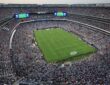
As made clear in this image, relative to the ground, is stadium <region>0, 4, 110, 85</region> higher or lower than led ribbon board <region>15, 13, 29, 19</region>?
lower

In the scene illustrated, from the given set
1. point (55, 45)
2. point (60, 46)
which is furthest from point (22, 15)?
point (60, 46)

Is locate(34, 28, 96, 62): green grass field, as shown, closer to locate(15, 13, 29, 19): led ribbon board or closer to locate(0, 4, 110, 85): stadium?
locate(0, 4, 110, 85): stadium

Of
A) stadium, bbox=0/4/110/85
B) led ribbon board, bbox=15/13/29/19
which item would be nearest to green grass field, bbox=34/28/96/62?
stadium, bbox=0/4/110/85

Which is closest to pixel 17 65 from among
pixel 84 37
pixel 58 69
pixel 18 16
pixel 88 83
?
pixel 58 69

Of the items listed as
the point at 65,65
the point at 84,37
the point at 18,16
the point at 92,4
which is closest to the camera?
the point at 65,65

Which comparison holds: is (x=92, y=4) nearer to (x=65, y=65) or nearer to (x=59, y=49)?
(x=59, y=49)

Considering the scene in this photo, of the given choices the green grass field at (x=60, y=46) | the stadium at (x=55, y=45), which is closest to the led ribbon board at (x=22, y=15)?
the stadium at (x=55, y=45)

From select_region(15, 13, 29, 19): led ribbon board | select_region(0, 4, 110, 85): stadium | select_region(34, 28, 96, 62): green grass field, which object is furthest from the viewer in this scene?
select_region(15, 13, 29, 19): led ribbon board
